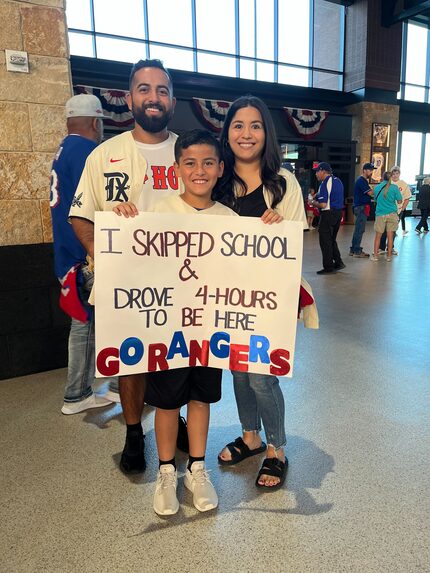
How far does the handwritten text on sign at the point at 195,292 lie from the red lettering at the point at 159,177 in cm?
33

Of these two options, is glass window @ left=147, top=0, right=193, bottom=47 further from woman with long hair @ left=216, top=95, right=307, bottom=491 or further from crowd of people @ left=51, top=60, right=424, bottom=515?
woman with long hair @ left=216, top=95, right=307, bottom=491

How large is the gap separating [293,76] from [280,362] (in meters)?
13.1

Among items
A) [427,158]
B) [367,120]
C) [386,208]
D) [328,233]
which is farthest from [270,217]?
[427,158]

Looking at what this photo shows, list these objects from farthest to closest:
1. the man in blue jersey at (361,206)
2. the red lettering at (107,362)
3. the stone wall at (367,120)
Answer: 1. the stone wall at (367,120)
2. the man in blue jersey at (361,206)
3. the red lettering at (107,362)

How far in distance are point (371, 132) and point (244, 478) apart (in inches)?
532

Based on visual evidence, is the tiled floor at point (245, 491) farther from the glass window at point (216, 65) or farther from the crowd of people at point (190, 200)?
the glass window at point (216, 65)

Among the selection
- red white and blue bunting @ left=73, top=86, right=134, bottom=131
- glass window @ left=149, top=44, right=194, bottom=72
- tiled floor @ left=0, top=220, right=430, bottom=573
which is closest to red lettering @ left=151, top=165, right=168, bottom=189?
tiled floor @ left=0, top=220, right=430, bottom=573

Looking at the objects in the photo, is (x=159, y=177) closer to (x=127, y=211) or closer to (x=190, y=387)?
(x=127, y=211)

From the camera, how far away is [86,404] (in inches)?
88.7

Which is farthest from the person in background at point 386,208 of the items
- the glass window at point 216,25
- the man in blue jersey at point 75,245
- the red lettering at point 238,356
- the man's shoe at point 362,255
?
the glass window at point 216,25

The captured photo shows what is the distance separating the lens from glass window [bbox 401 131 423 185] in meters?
14.8

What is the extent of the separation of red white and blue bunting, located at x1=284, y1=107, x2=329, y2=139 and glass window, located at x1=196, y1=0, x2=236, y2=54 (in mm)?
2368

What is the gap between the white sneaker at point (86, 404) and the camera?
87.1 inches

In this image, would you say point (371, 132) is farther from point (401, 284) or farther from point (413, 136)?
point (401, 284)
